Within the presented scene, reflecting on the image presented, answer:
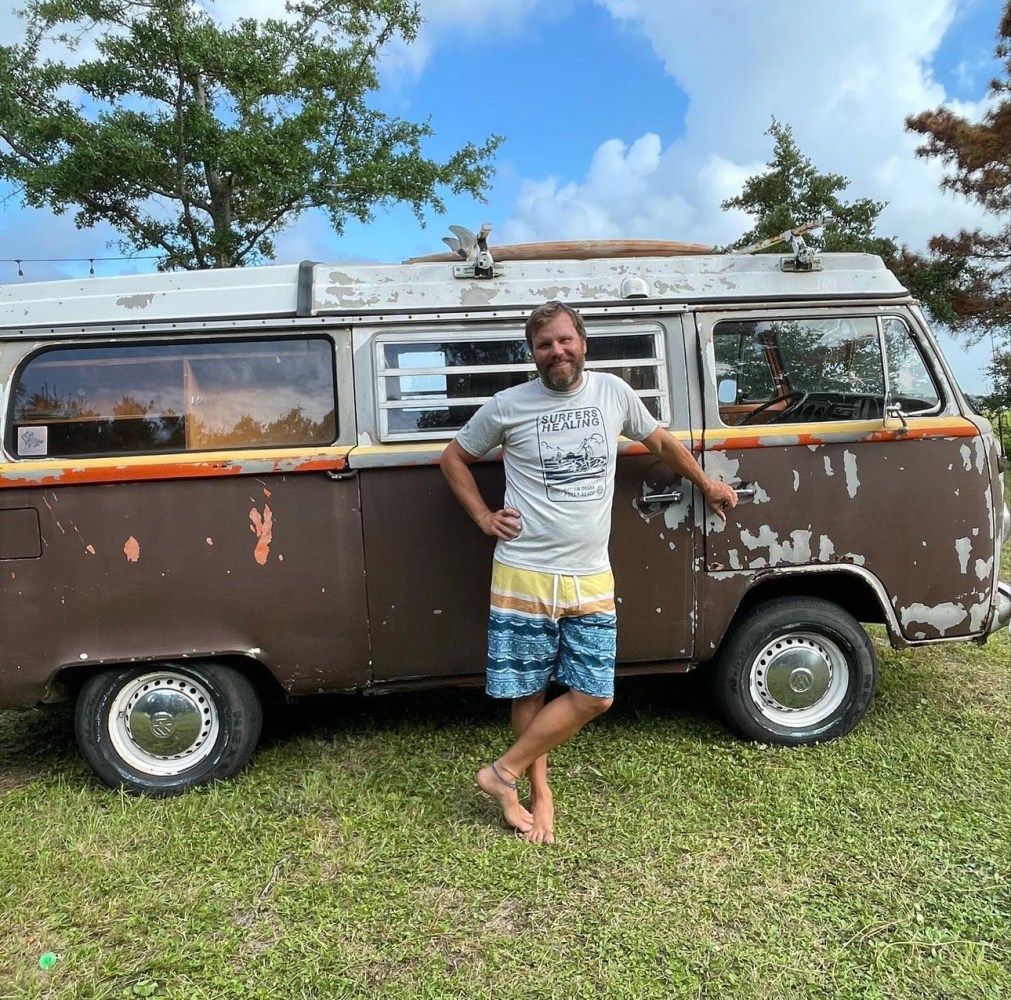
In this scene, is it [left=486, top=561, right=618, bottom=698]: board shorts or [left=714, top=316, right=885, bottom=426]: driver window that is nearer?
[left=486, top=561, right=618, bottom=698]: board shorts

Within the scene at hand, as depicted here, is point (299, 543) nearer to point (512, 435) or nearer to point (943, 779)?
point (512, 435)

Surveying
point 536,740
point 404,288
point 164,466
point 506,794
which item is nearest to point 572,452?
point 536,740

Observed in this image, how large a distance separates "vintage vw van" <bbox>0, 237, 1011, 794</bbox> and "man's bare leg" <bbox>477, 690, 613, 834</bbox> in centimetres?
60

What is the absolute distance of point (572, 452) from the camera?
9.50 ft

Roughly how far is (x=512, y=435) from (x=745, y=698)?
1.89 metres

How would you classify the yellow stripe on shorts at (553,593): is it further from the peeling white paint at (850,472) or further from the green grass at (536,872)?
the peeling white paint at (850,472)

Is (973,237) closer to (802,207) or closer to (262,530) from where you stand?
(802,207)

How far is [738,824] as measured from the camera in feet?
10.4

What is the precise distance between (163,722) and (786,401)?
3302 mm

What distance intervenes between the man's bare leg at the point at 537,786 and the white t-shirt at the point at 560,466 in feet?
2.08

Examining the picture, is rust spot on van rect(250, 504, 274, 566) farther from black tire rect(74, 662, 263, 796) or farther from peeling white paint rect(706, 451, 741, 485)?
peeling white paint rect(706, 451, 741, 485)

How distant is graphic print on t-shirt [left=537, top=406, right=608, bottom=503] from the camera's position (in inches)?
114

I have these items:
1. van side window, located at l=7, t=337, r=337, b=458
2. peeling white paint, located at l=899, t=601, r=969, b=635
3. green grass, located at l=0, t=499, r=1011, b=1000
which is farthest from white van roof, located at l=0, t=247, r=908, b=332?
green grass, located at l=0, t=499, r=1011, b=1000

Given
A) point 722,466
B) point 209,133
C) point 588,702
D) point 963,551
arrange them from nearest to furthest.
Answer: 1. point 588,702
2. point 722,466
3. point 963,551
4. point 209,133
